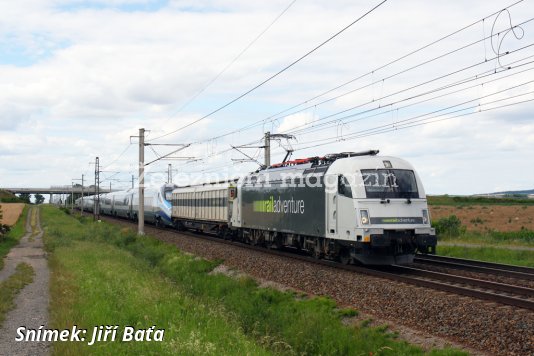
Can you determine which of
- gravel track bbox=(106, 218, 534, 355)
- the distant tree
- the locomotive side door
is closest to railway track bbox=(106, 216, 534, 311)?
gravel track bbox=(106, 218, 534, 355)

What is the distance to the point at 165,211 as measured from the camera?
48406 mm

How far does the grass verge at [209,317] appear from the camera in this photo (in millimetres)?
8969

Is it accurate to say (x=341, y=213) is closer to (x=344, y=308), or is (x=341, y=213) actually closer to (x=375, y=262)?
(x=375, y=262)

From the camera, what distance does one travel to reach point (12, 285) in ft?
53.6

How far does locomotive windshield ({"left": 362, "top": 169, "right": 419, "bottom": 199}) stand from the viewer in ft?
58.0

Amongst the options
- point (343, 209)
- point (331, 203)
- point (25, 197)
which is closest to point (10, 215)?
point (331, 203)

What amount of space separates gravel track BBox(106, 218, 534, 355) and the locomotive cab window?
2301mm

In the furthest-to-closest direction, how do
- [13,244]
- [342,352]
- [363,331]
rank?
[13,244] → [363,331] → [342,352]

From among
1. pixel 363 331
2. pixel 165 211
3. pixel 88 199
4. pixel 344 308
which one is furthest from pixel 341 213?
pixel 88 199

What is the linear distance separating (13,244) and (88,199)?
A: 68465 mm

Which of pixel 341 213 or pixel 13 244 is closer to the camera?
pixel 341 213

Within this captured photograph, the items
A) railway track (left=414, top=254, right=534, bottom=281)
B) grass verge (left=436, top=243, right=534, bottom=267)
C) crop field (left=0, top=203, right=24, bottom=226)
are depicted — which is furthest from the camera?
crop field (left=0, top=203, right=24, bottom=226)

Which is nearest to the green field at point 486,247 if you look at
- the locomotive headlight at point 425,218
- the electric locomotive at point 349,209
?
the locomotive headlight at point 425,218

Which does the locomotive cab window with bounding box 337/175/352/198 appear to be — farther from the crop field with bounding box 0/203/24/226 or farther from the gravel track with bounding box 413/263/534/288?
the crop field with bounding box 0/203/24/226
